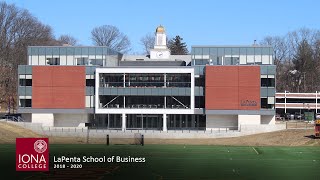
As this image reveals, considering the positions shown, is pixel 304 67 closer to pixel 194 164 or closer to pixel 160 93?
pixel 160 93

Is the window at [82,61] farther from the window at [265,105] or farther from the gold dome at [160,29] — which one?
the window at [265,105]

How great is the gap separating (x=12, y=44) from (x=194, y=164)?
255ft

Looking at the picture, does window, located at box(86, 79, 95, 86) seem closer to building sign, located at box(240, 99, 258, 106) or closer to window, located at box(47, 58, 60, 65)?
window, located at box(47, 58, 60, 65)

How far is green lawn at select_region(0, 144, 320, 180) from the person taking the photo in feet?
113

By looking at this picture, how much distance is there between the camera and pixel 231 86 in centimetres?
7675

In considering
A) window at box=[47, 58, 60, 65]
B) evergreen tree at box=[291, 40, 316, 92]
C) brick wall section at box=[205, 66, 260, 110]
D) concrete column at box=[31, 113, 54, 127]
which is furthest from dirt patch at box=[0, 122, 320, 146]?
evergreen tree at box=[291, 40, 316, 92]

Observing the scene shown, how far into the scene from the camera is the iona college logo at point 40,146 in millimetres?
25702

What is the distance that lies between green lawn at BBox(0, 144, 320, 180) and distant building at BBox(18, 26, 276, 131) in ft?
69.3

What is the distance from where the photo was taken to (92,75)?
79812mm

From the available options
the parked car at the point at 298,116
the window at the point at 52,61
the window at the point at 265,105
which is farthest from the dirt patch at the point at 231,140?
the parked car at the point at 298,116

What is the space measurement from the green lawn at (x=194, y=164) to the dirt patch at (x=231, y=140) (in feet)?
19.6

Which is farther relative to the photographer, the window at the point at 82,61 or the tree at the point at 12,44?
the tree at the point at 12,44

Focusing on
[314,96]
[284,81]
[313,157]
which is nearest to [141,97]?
[313,157]

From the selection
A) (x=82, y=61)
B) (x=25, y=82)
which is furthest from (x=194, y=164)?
(x=25, y=82)
